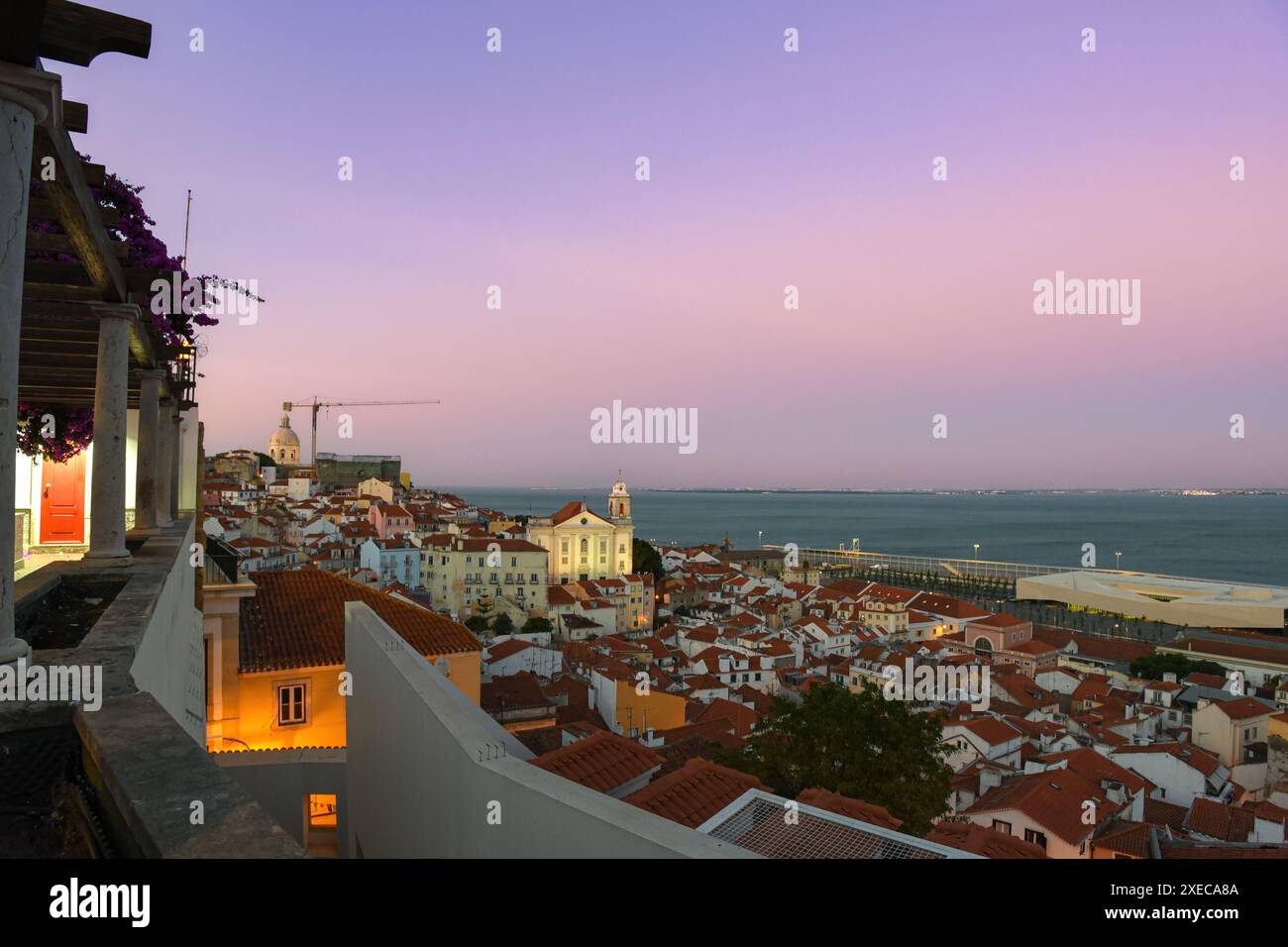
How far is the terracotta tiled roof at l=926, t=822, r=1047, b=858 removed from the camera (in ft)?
18.4

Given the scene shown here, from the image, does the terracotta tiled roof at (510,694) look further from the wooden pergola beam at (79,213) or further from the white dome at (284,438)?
the white dome at (284,438)

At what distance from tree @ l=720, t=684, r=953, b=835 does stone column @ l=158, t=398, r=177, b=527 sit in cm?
→ 842

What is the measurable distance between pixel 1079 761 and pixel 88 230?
24355mm

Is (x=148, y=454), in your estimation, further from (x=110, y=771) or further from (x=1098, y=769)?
(x=1098, y=769)

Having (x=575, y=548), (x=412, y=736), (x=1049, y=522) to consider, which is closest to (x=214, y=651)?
(x=412, y=736)

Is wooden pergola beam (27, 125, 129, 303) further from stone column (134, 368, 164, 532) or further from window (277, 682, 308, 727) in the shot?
window (277, 682, 308, 727)


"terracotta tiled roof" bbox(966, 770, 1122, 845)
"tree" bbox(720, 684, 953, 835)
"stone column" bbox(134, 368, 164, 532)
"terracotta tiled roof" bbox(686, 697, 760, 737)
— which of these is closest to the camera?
"stone column" bbox(134, 368, 164, 532)

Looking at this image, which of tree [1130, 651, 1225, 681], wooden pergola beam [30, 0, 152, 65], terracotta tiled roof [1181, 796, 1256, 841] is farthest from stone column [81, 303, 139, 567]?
tree [1130, 651, 1225, 681]

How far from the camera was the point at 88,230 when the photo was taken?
14.0 feet

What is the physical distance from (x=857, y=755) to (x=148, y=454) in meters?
9.44

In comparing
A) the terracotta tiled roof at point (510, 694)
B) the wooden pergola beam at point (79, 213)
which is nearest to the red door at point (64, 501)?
the wooden pergola beam at point (79, 213)

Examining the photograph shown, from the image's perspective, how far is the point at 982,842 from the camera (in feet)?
18.9
